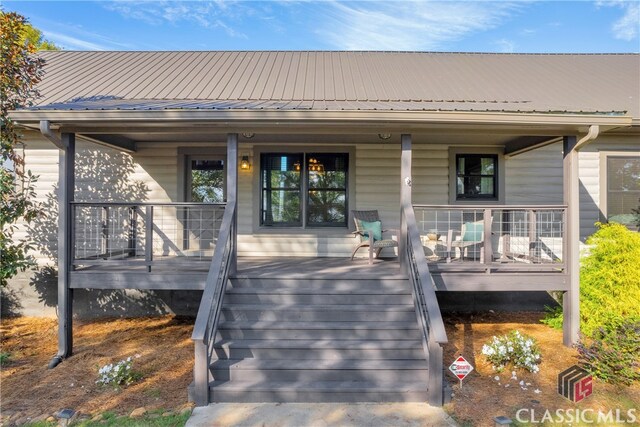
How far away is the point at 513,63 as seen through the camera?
8.74 metres

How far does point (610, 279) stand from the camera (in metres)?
5.07

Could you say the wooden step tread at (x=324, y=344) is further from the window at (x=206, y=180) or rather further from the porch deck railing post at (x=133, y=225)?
the window at (x=206, y=180)

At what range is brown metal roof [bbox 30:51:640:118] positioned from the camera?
640 centimetres

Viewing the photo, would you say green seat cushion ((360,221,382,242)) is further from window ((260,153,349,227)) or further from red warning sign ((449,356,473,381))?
red warning sign ((449,356,473,381))

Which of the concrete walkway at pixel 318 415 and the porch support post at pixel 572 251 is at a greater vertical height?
the porch support post at pixel 572 251

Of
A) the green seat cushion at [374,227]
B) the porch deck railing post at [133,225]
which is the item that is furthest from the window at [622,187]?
the porch deck railing post at [133,225]

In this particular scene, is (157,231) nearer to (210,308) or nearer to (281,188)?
(281,188)

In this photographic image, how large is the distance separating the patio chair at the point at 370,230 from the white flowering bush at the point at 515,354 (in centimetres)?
201

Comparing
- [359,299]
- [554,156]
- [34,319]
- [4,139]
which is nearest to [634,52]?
[554,156]

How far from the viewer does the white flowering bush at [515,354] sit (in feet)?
13.7

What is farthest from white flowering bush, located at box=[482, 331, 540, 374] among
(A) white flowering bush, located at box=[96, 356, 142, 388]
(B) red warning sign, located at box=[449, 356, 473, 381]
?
(A) white flowering bush, located at box=[96, 356, 142, 388]

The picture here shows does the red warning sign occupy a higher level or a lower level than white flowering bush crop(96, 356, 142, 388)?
higher

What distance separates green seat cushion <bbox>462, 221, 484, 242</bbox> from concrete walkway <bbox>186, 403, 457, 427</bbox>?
304cm

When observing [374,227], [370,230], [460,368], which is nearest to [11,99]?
[370,230]
